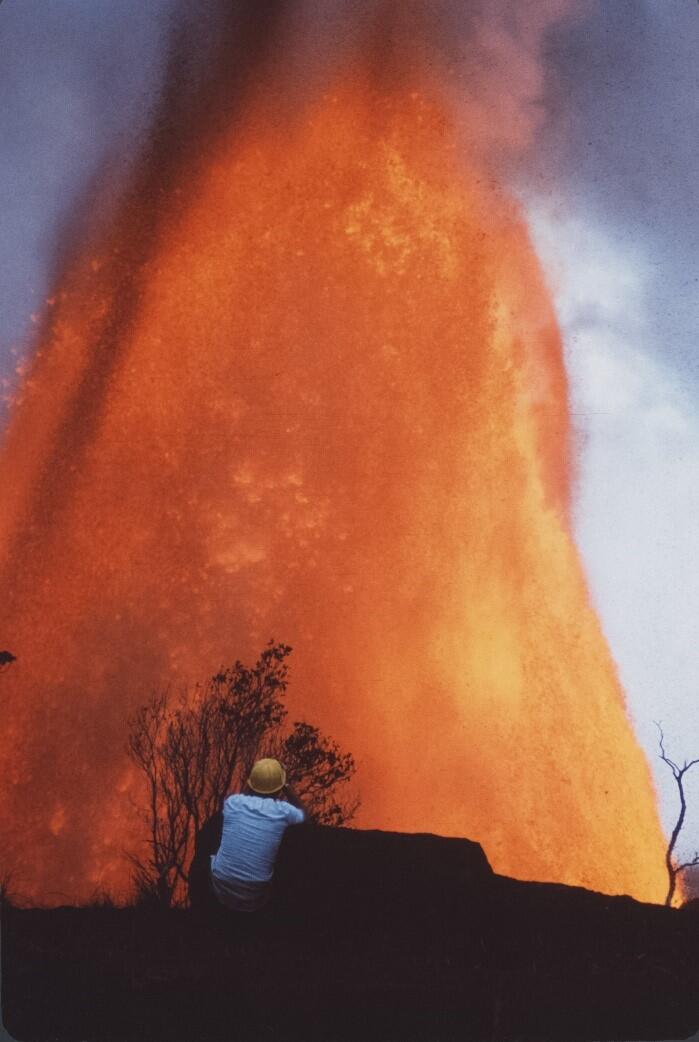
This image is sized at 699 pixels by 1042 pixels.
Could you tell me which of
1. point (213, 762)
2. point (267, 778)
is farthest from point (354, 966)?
point (213, 762)

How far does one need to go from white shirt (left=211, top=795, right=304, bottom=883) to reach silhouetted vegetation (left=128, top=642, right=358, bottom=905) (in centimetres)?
1881

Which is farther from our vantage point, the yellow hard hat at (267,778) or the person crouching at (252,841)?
the yellow hard hat at (267,778)

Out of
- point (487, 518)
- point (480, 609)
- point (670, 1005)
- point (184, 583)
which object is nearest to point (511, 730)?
point (480, 609)

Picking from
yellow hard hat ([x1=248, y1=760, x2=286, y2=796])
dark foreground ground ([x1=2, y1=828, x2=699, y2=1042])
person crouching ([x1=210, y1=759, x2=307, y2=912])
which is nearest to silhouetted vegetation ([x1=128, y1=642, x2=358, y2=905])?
dark foreground ground ([x1=2, y1=828, x2=699, y2=1042])

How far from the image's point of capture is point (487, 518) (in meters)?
42.6

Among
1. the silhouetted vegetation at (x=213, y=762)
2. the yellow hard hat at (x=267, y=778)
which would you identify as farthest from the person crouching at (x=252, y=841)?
the silhouetted vegetation at (x=213, y=762)

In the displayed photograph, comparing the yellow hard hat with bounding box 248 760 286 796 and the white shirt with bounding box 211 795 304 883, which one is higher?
the yellow hard hat with bounding box 248 760 286 796

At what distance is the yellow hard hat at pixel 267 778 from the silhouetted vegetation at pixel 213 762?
18781 mm

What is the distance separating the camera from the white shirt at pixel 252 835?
5891mm

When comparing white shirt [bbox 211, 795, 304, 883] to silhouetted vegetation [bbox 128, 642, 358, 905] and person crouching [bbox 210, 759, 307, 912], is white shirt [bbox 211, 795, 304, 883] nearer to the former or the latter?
person crouching [bbox 210, 759, 307, 912]

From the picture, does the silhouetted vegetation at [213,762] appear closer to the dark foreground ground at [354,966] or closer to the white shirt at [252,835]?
the dark foreground ground at [354,966]

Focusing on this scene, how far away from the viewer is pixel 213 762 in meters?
27.3

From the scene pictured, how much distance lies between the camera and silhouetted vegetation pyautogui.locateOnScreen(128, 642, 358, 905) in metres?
25.8

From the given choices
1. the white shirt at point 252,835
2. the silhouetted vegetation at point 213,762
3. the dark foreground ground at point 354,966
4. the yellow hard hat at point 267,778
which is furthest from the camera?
the silhouetted vegetation at point 213,762
